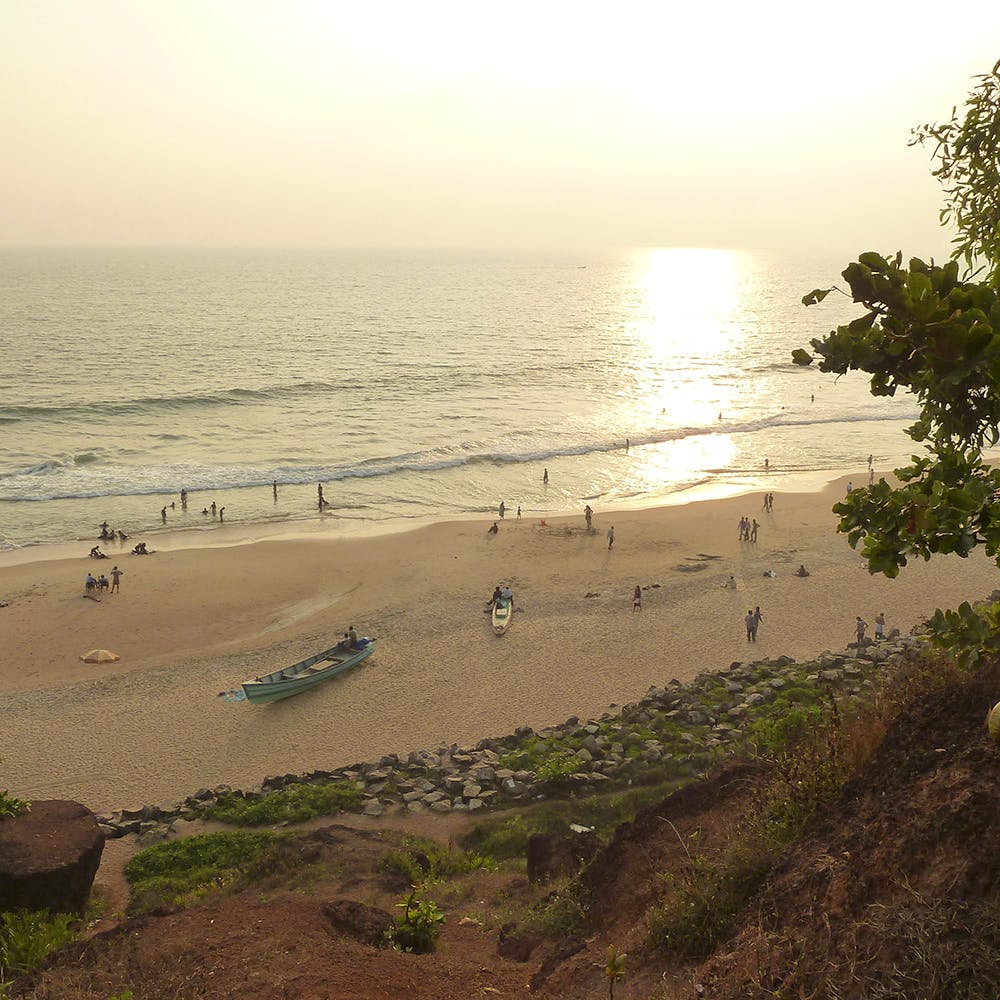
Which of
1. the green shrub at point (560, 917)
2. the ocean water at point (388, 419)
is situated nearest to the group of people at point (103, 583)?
the ocean water at point (388, 419)

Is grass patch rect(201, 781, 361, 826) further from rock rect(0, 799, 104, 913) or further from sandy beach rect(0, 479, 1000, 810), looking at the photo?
rock rect(0, 799, 104, 913)

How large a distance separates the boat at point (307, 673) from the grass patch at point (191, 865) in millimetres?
6490

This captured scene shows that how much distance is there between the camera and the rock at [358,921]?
32.2 ft

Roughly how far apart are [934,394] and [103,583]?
30624 millimetres

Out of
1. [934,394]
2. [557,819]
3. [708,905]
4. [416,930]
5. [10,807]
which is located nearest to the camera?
[934,394]

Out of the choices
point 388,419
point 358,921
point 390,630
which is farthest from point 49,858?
point 388,419

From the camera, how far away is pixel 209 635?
26812 millimetres

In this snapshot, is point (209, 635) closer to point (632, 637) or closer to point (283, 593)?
point (283, 593)

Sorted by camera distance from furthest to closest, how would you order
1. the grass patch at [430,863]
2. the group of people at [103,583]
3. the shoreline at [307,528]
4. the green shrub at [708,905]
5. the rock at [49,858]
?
1. the shoreline at [307,528]
2. the group of people at [103,583]
3. the grass patch at [430,863]
4. the rock at [49,858]
5. the green shrub at [708,905]

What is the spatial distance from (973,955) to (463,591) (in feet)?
83.0

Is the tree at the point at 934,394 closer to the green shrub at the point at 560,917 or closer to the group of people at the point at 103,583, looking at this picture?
the green shrub at the point at 560,917

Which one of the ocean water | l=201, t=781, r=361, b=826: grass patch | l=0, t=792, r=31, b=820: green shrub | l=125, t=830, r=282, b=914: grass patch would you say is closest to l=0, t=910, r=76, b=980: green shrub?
l=125, t=830, r=282, b=914: grass patch

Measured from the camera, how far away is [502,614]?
2677 cm

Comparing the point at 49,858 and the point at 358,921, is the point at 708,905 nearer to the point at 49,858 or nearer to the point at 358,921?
the point at 358,921
